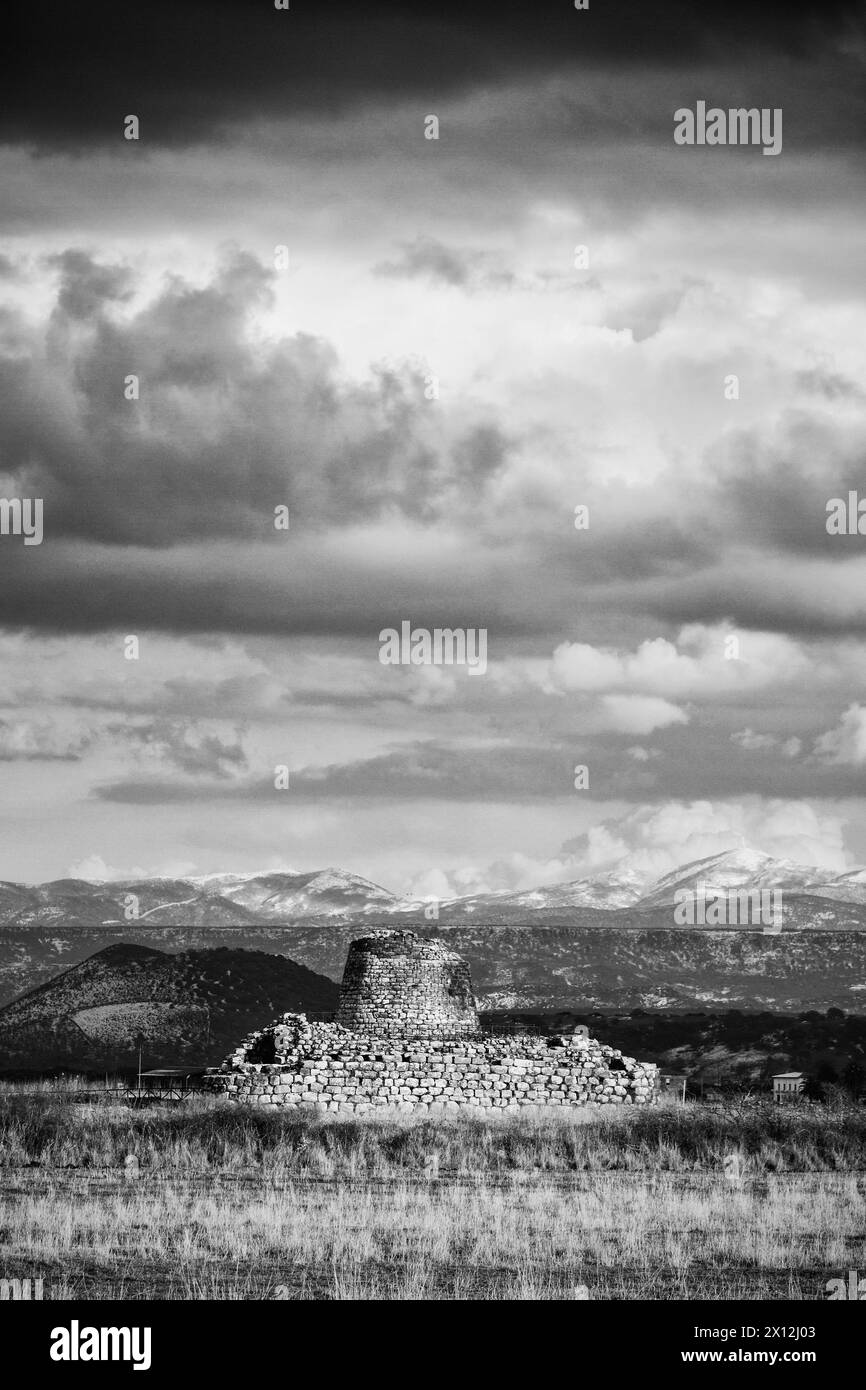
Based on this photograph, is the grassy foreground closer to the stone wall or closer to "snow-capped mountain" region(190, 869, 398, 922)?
the stone wall

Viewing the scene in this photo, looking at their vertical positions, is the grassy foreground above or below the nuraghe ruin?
below

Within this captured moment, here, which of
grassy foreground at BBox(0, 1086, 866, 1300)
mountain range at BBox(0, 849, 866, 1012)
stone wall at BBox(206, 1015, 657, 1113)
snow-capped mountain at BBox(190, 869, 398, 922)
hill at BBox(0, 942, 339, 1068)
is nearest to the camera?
→ grassy foreground at BBox(0, 1086, 866, 1300)

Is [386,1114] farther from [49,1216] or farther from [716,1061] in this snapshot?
[716,1061]

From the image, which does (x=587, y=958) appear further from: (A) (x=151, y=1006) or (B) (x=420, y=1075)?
(B) (x=420, y=1075)

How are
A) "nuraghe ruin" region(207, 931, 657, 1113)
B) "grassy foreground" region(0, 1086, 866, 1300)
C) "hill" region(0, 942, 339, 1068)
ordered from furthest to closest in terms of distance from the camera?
"hill" region(0, 942, 339, 1068), "nuraghe ruin" region(207, 931, 657, 1113), "grassy foreground" region(0, 1086, 866, 1300)

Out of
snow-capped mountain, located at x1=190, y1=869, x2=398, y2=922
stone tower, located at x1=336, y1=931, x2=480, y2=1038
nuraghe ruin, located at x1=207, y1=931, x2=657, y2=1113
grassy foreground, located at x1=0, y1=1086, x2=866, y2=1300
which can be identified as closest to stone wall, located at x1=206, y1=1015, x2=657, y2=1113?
nuraghe ruin, located at x1=207, y1=931, x2=657, y2=1113

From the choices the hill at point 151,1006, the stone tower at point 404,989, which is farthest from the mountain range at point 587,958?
the stone tower at point 404,989
